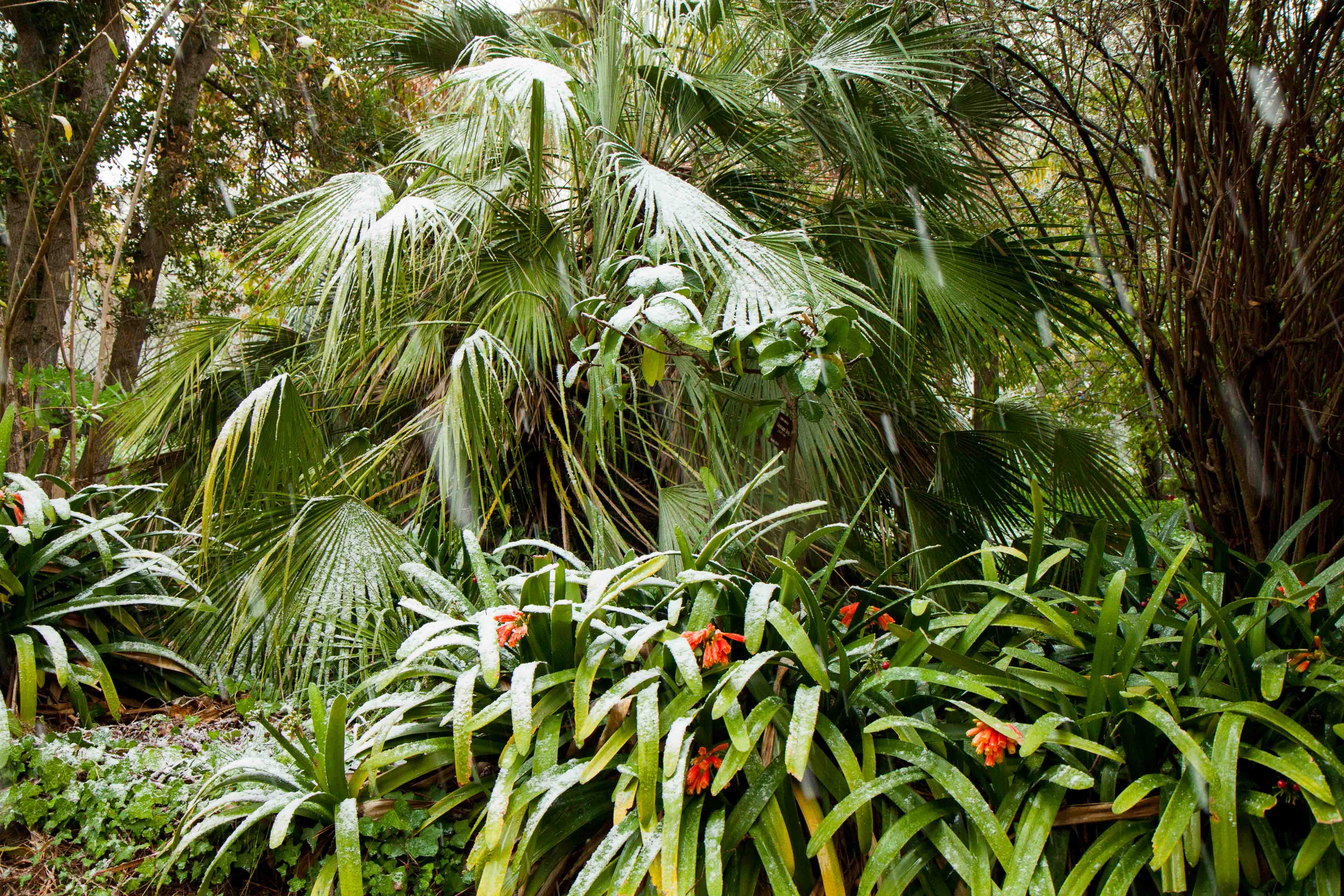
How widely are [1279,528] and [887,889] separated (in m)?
1.80

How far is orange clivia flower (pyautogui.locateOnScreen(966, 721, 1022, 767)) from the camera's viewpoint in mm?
1680

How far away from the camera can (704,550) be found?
2.10 metres

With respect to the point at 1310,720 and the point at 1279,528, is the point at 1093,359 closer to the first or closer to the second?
the point at 1279,528

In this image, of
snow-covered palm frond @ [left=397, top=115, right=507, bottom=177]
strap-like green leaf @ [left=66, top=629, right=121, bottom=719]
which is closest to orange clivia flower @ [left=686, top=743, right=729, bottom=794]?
strap-like green leaf @ [left=66, top=629, right=121, bottom=719]

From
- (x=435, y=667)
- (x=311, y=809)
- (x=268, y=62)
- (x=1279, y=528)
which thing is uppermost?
(x=268, y=62)

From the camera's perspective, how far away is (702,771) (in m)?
1.75

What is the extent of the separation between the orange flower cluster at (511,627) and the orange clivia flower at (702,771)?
48 cm

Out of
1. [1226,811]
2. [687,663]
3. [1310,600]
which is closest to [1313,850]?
[1226,811]

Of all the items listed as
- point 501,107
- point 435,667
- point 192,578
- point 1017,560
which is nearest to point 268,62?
point 501,107

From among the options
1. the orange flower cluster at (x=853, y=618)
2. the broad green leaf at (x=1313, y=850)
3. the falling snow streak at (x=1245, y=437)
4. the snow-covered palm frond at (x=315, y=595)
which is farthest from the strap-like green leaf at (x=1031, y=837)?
the snow-covered palm frond at (x=315, y=595)

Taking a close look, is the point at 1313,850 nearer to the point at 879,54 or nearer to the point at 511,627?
the point at 511,627

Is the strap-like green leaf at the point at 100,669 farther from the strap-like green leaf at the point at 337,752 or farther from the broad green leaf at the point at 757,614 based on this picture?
the broad green leaf at the point at 757,614

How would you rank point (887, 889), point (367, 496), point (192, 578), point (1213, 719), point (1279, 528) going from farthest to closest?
point (367, 496), point (192, 578), point (1279, 528), point (1213, 719), point (887, 889)

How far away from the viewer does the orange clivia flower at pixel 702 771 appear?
1746 millimetres
